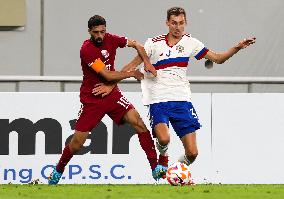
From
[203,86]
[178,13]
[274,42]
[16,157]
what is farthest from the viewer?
[274,42]

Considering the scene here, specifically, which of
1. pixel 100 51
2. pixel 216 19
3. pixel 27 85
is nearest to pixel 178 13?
pixel 100 51

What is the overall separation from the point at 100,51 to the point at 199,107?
2.50 meters

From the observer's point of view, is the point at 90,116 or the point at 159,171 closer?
the point at 159,171

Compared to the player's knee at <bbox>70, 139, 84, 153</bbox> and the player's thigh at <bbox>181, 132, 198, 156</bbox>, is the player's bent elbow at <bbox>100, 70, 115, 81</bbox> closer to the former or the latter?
the player's knee at <bbox>70, 139, 84, 153</bbox>

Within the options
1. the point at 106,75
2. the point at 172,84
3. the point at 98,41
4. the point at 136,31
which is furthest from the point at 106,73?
the point at 136,31

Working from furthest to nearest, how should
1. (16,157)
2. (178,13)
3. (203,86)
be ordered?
1. (203,86)
2. (16,157)
3. (178,13)

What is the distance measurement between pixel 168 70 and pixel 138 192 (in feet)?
5.94

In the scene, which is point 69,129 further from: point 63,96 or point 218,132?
point 218,132

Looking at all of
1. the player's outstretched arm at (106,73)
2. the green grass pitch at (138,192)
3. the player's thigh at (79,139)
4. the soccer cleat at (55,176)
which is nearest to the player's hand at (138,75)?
the player's outstretched arm at (106,73)

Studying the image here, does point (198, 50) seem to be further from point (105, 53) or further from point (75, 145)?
point (75, 145)

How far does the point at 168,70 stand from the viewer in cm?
1391

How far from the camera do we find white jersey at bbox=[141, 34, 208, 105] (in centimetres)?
1391

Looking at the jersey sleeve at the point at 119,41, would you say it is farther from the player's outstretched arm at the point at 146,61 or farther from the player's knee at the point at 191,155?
the player's knee at the point at 191,155

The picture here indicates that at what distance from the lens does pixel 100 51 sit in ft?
45.8
